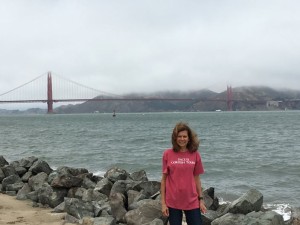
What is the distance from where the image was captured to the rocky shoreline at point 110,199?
234 inches

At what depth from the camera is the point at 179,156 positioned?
3.83 meters

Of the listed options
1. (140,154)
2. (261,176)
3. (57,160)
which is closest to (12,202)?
(261,176)

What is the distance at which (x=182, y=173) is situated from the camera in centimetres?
383

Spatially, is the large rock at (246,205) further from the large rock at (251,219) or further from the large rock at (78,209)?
the large rock at (78,209)

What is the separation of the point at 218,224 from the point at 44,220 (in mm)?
2473

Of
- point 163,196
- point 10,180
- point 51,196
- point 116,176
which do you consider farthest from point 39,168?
point 163,196

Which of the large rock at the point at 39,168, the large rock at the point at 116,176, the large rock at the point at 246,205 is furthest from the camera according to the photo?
the large rock at the point at 39,168

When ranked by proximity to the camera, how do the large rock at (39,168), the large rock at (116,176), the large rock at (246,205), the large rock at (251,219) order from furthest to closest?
the large rock at (39,168), the large rock at (116,176), the large rock at (246,205), the large rock at (251,219)

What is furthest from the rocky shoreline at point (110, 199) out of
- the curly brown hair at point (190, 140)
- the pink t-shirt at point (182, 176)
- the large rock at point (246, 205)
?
the curly brown hair at point (190, 140)

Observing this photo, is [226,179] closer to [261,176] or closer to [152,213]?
[261,176]

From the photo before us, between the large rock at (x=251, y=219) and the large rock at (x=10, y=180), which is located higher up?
the large rock at (x=251, y=219)

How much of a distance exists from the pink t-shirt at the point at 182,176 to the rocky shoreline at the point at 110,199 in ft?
5.30

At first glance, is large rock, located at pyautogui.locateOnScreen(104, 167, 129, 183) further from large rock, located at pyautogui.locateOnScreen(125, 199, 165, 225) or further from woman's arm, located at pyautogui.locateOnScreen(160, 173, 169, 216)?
woman's arm, located at pyautogui.locateOnScreen(160, 173, 169, 216)

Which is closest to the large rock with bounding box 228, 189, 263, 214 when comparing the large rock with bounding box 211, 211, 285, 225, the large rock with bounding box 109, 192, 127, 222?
the large rock with bounding box 211, 211, 285, 225
